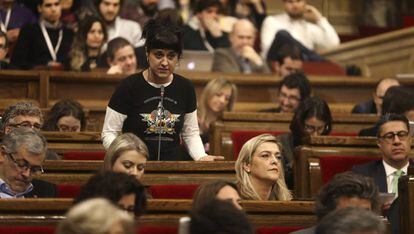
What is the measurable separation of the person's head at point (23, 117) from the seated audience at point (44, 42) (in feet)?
9.00

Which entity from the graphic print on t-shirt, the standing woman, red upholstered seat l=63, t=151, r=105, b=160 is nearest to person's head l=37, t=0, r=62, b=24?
red upholstered seat l=63, t=151, r=105, b=160

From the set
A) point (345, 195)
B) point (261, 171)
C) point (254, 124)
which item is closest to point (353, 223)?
point (345, 195)

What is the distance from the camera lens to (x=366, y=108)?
28.4ft

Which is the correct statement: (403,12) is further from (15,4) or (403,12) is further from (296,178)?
(296,178)

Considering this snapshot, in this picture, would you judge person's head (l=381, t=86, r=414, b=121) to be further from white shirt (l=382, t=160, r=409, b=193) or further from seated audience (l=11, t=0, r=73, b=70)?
seated audience (l=11, t=0, r=73, b=70)

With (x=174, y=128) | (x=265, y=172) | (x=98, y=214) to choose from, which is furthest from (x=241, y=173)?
(x=98, y=214)

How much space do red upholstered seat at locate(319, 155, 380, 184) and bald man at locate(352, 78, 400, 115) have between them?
171 centimetres

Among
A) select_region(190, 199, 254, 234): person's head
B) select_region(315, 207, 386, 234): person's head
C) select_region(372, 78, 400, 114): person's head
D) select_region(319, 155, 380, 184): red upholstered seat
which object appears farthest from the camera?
select_region(372, 78, 400, 114): person's head

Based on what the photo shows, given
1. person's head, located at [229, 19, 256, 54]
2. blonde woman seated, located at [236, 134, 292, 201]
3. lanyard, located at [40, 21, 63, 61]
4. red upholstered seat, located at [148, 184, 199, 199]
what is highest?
person's head, located at [229, 19, 256, 54]

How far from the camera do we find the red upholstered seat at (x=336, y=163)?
652 centimetres

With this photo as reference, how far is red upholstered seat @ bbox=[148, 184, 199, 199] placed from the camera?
18.3 feet

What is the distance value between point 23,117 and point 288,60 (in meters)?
3.60

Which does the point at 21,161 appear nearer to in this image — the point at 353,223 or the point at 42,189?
the point at 42,189

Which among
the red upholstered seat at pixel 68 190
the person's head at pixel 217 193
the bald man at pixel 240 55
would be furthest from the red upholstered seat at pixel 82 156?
the bald man at pixel 240 55
